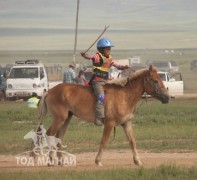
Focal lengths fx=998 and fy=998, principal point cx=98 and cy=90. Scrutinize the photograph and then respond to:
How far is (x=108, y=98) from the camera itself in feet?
60.1

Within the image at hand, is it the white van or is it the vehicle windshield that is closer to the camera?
the white van

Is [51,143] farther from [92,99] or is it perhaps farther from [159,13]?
[159,13]

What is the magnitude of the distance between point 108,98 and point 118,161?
58.8 inches

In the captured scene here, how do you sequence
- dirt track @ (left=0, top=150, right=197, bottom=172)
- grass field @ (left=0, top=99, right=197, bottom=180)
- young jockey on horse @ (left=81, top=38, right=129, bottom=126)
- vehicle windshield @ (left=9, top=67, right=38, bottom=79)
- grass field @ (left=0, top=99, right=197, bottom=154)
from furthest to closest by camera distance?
1. vehicle windshield @ (left=9, top=67, right=38, bottom=79)
2. grass field @ (left=0, top=99, right=197, bottom=154)
3. young jockey on horse @ (left=81, top=38, right=129, bottom=126)
4. dirt track @ (left=0, top=150, right=197, bottom=172)
5. grass field @ (left=0, top=99, right=197, bottom=180)

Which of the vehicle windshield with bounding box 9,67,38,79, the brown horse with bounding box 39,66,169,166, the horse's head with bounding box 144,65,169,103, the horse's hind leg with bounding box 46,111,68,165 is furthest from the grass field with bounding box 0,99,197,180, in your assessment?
the vehicle windshield with bounding box 9,67,38,79

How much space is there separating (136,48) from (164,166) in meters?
120

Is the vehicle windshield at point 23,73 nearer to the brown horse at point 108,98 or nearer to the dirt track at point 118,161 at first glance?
the dirt track at point 118,161

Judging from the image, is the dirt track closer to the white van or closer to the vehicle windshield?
the white van

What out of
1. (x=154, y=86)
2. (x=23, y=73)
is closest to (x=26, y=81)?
(x=23, y=73)

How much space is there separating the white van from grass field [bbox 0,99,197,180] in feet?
33.8

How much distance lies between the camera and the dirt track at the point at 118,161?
17969 millimetres

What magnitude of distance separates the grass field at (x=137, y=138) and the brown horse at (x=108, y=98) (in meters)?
1.48

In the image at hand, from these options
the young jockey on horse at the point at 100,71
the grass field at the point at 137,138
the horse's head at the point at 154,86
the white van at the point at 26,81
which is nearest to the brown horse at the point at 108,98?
the horse's head at the point at 154,86

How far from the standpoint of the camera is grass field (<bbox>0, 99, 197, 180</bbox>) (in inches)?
643
